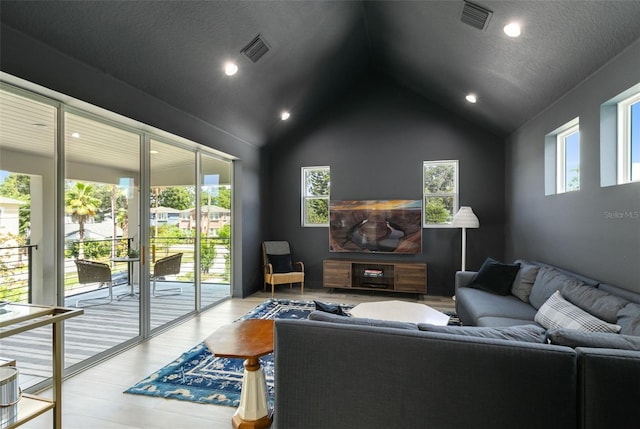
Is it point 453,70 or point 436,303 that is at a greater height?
point 453,70

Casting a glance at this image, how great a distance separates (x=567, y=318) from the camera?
2260 millimetres

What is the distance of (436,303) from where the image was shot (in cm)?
495

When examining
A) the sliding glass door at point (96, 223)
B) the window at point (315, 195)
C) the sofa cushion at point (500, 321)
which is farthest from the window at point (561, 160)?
the sliding glass door at point (96, 223)

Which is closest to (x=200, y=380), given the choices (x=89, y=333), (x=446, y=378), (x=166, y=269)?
(x=89, y=333)

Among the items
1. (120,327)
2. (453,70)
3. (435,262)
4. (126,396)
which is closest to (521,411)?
(126,396)

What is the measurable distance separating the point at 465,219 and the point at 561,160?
4.88ft

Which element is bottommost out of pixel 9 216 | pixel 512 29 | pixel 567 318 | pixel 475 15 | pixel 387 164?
pixel 567 318

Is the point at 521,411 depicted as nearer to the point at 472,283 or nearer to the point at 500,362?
the point at 500,362

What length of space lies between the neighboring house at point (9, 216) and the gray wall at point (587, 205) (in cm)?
457

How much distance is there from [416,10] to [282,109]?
98.1 inches

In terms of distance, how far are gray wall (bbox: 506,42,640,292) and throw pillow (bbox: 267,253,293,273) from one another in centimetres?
371

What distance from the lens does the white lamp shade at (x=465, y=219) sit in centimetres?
483

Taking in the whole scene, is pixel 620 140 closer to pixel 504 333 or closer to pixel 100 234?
pixel 504 333

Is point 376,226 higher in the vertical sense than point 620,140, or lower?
lower
